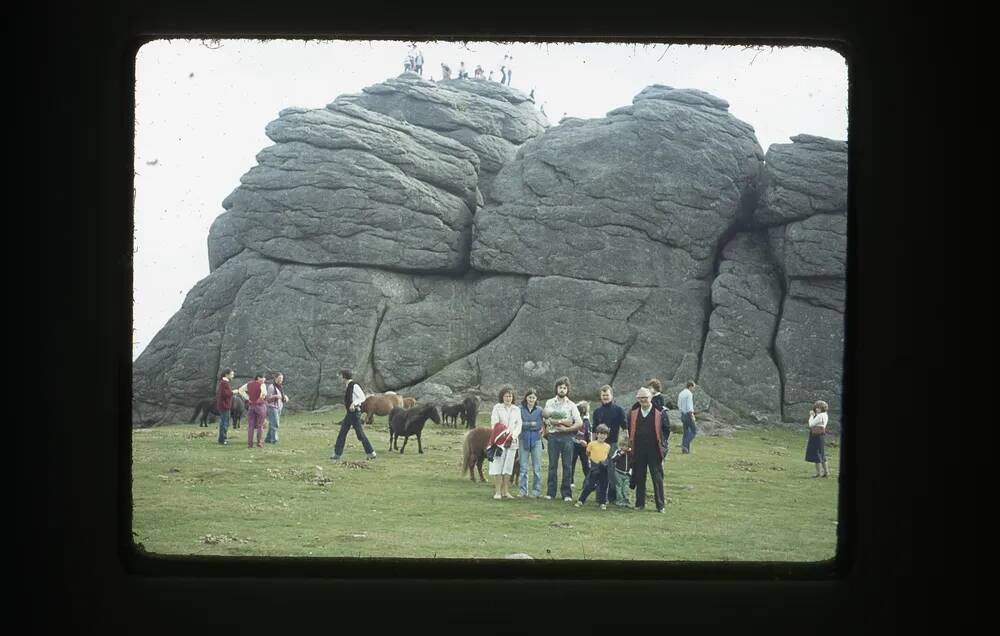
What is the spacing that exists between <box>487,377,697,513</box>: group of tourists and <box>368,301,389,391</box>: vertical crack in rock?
671 centimetres

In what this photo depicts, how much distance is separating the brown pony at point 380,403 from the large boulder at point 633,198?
3414 millimetres

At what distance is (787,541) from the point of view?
39.2 ft

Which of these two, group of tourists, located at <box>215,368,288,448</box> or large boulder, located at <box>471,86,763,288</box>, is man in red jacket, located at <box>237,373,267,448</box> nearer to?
group of tourists, located at <box>215,368,288,448</box>

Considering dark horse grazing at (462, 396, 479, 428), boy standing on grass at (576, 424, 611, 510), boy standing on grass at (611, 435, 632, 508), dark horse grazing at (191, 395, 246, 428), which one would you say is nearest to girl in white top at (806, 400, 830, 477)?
boy standing on grass at (611, 435, 632, 508)

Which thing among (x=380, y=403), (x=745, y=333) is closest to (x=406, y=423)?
(x=380, y=403)

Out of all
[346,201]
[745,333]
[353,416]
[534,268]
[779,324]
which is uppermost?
[346,201]

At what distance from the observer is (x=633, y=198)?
18828mm

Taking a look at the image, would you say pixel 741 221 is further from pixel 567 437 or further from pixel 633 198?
pixel 567 437

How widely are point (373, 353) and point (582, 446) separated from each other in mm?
8224

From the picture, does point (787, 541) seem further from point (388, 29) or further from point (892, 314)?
point (388, 29)

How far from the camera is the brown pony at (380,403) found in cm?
1689

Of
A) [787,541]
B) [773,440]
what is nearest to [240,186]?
[773,440]

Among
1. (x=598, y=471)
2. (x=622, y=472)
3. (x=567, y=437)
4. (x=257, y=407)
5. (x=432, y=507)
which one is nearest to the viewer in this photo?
(x=567, y=437)

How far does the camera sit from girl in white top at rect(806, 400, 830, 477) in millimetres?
12883
